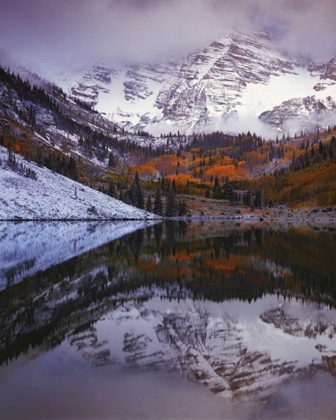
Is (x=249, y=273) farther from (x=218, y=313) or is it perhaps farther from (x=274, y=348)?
(x=274, y=348)

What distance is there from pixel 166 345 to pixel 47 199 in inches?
3841

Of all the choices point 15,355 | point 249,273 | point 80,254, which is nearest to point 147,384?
point 15,355

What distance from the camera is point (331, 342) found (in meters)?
13.9

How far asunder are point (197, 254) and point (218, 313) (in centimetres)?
2199

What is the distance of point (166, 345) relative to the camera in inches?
527

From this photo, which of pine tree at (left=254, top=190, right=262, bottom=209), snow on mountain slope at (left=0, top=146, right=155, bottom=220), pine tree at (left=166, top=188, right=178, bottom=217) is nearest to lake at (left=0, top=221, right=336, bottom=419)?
snow on mountain slope at (left=0, top=146, right=155, bottom=220)

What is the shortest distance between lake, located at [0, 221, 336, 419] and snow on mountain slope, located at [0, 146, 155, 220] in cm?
7459

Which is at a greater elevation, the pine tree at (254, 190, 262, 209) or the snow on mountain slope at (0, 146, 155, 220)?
the pine tree at (254, 190, 262, 209)

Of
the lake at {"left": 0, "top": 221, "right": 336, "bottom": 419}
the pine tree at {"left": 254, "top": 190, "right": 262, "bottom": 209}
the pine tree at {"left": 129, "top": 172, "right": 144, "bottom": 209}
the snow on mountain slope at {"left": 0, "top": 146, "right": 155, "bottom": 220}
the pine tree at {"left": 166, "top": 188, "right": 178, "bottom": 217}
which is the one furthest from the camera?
the pine tree at {"left": 254, "top": 190, "right": 262, "bottom": 209}

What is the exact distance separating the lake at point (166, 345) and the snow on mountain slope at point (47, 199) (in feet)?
245

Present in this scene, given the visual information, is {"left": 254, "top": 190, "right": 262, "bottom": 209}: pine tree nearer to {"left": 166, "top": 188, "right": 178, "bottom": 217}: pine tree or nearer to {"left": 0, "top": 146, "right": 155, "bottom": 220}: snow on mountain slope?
{"left": 166, "top": 188, "right": 178, "bottom": 217}: pine tree

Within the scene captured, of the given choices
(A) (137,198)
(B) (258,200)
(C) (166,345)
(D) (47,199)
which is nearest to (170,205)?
(A) (137,198)

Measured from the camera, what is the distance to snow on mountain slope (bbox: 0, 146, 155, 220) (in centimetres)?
9706

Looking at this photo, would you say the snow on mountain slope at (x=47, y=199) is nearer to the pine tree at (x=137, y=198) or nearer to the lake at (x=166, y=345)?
the pine tree at (x=137, y=198)
